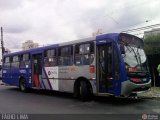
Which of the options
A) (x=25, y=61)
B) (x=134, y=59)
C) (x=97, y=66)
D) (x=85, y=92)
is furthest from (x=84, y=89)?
(x=25, y=61)

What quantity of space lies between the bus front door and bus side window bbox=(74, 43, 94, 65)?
0.46 metres

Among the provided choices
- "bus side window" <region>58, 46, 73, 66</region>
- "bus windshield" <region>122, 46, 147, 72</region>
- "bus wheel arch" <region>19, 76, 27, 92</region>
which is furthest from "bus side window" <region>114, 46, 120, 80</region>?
"bus wheel arch" <region>19, 76, 27, 92</region>

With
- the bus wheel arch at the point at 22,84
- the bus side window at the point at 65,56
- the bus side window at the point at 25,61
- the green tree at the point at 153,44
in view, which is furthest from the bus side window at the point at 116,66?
the bus wheel arch at the point at 22,84

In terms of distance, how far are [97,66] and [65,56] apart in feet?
8.68

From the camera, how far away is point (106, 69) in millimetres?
12773

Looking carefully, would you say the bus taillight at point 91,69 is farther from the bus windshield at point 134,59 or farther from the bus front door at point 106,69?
the bus windshield at point 134,59

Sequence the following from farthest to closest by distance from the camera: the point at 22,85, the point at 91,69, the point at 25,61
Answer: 1. the point at 22,85
2. the point at 25,61
3. the point at 91,69

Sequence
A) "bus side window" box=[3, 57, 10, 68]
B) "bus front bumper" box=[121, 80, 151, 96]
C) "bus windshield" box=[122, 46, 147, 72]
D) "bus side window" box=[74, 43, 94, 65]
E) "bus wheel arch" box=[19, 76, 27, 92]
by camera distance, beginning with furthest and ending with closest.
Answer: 1. "bus side window" box=[3, 57, 10, 68]
2. "bus wheel arch" box=[19, 76, 27, 92]
3. "bus side window" box=[74, 43, 94, 65]
4. "bus windshield" box=[122, 46, 147, 72]
5. "bus front bumper" box=[121, 80, 151, 96]

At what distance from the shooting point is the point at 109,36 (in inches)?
500

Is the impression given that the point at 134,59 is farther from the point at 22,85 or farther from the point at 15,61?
the point at 15,61

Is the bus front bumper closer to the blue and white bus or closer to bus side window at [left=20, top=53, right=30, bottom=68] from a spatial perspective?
the blue and white bus

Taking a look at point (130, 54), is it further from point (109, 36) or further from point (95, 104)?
point (95, 104)

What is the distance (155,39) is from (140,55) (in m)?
5.80

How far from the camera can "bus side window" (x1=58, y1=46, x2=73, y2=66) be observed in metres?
14.8
